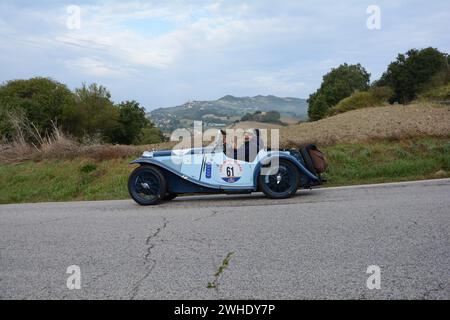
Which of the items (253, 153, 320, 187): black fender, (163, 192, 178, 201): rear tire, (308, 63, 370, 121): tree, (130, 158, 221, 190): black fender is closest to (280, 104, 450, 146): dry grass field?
(163, 192, 178, 201): rear tire

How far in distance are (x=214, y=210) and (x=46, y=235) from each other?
272 centimetres

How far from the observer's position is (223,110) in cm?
1456

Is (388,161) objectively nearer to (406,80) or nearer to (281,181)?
(281,181)

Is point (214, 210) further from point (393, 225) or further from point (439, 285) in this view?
point (439, 285)

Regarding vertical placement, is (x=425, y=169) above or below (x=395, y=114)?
below

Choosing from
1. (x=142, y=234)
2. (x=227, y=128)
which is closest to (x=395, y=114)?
(x=227, y=128)

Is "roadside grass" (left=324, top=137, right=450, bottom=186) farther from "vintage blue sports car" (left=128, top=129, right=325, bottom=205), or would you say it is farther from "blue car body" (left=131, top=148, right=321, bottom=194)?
"blue car body" (left=131, top=148, right=321, bottom=194)

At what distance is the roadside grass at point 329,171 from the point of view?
12742mm

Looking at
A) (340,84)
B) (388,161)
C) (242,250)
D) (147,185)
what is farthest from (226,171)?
(340,84)

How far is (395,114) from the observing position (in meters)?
20.2

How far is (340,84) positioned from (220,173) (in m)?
54.3

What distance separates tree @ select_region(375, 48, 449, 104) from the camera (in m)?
44.5

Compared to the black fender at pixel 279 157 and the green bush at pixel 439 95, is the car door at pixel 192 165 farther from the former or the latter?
the green bush at pixel 439 95

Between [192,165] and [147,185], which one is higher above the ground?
[192,165]
